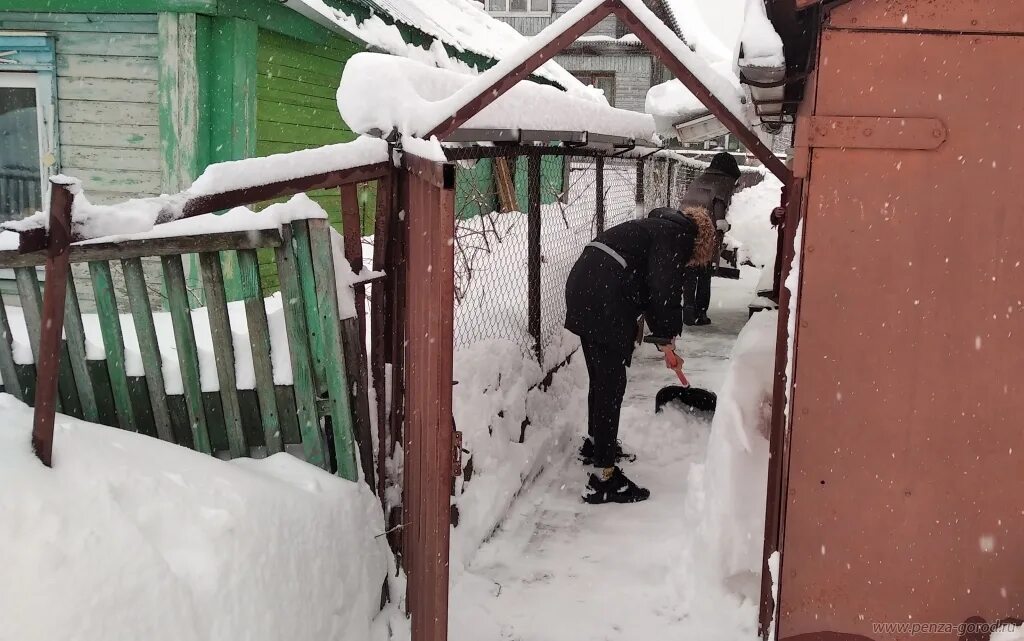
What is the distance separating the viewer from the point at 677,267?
4.79 metres

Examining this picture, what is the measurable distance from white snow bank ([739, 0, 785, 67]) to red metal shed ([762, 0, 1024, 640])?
0.31 ft

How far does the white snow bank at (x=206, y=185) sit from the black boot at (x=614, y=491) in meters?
2.56

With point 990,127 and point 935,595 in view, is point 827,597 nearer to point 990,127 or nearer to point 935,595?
point 935,595

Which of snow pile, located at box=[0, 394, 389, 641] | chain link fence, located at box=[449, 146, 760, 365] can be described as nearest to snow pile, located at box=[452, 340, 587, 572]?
chain link fence, located at box=[449, 146, 760, 365]

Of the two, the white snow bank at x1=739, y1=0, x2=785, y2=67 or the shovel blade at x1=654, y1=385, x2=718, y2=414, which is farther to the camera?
the shovel blade at x1=654, y1=385, x2=718, y2=414

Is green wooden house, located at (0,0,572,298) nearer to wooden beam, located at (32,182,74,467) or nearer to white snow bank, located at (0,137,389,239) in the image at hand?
white snow bank, located at (0,137,389,239)

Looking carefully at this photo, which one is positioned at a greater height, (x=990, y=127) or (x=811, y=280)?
(x=990, y=127)

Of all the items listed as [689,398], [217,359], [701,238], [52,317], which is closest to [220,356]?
[217,359]

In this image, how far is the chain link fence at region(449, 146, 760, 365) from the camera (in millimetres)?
5906

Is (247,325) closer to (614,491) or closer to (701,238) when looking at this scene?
(614,491)

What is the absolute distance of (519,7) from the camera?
69.4ft

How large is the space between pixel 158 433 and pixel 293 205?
0.92 m

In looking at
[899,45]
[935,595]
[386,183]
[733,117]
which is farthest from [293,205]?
[935,595]

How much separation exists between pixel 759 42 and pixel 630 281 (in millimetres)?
2053
